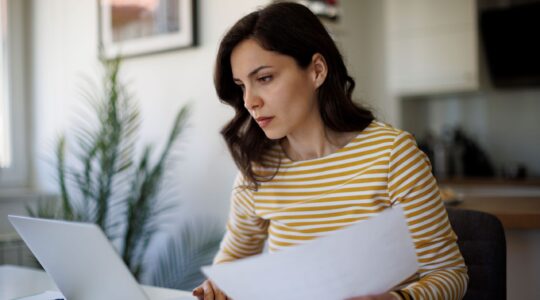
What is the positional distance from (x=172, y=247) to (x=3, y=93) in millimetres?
1475

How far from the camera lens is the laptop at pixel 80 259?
98 centimetres

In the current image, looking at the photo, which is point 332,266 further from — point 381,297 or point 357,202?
point 357,202

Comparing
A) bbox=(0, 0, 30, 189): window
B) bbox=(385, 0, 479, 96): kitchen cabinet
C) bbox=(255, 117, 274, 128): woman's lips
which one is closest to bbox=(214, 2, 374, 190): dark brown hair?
bbox=(255, 117, 274, 128): woman's lips

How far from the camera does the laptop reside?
3.22 feet

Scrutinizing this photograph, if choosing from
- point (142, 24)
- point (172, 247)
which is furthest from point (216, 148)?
point (142, 24)

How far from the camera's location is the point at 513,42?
12.9 feet

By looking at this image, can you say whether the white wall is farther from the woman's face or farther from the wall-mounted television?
the wall-mounted television

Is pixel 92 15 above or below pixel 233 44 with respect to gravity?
above

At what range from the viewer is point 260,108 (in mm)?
1232

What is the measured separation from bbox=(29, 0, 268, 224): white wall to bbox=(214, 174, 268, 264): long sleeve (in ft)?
3.85

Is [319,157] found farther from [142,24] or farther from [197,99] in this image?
[142,24]

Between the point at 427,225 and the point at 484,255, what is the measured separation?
0.72ft

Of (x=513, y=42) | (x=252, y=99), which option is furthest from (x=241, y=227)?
(x=513, y=42)

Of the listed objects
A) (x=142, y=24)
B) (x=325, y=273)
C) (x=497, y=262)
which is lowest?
(x=497, y=262)
